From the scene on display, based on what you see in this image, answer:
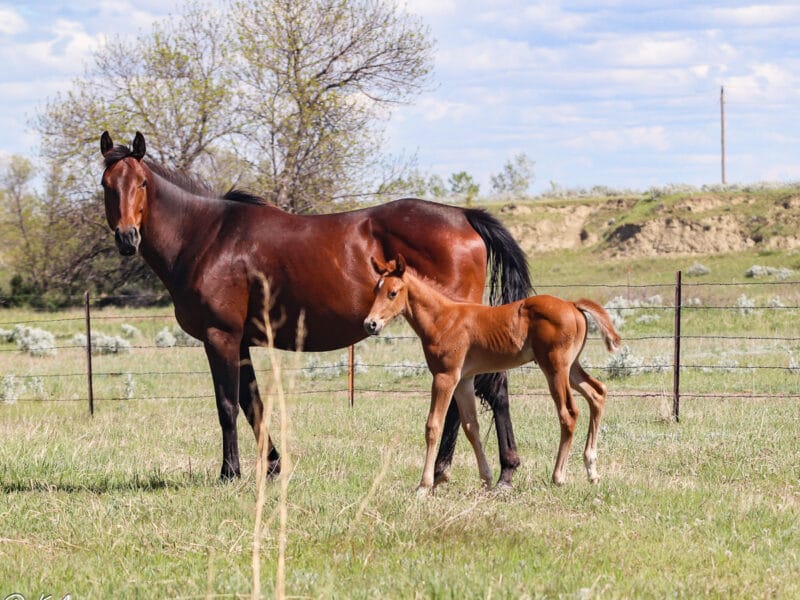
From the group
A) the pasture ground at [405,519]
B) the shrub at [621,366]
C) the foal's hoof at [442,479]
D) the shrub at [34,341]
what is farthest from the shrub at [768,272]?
the foal's hoof at [442,479]

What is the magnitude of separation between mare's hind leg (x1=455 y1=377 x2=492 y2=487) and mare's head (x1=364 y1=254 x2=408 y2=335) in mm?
752

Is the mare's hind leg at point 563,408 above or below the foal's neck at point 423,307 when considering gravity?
below

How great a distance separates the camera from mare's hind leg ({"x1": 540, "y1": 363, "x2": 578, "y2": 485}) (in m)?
7.01

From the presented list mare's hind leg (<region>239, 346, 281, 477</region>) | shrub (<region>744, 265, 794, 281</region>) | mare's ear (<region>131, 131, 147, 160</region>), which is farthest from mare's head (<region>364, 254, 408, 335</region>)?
shrub (<region>744, 265, 794, 281</region>)

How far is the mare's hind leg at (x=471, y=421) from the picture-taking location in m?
7.18

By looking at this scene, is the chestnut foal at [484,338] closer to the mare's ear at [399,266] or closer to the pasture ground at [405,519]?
the mare's ear at [399,266]

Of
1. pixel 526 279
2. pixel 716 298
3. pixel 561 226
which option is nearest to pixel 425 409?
pixel 526 279

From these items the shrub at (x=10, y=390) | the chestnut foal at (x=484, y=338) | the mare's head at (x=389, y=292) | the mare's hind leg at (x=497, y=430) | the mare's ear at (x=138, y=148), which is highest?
the mare's ear at (x=138, y=148)

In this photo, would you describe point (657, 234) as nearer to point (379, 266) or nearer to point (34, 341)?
point (34, 341)

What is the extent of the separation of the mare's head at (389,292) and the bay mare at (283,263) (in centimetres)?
64

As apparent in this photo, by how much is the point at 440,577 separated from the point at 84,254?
28229mm

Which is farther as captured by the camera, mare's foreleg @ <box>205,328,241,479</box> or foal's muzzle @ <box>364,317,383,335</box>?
mare's foreleg @ <box>205,328,241,479</box>

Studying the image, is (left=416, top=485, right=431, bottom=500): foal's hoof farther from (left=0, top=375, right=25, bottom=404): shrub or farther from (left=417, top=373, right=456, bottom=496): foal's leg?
(left=0, top=375, right=25, bottom=404): shrub

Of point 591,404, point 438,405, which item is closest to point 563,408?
point 591,404
